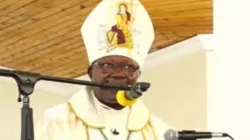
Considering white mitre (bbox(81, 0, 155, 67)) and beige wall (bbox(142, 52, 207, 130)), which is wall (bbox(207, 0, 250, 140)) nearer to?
white mitre (bbox(81, 0, 155, 67))

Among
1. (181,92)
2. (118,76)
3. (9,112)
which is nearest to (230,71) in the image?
(118,76)

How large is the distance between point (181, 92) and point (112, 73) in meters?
2.06

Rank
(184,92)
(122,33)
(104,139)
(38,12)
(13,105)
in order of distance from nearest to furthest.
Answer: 1. (104,139)
2. (122,33)
3. (38,12)
4. (184,92)
5. (13,105)

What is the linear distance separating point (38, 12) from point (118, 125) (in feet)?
5.39

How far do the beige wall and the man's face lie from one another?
5.85 feet

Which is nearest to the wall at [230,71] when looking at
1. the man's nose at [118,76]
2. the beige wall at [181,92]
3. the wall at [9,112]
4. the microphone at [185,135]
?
the microphone at [185,135]

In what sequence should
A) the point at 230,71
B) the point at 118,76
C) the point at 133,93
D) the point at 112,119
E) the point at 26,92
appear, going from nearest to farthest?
the point at 26,92
the point at 133,93
the point at 230,71
the point at 118,76
the point at 112,119

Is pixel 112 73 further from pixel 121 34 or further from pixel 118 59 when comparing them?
pixel 121 34

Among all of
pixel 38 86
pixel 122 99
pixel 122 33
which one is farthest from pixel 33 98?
pixel 122 99

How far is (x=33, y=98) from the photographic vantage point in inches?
188

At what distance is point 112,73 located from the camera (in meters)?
1.99

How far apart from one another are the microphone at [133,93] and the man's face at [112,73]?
0.91 feet

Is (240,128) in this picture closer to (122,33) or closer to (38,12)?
(122,33)

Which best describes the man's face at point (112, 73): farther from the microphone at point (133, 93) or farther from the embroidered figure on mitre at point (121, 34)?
the microphone at point (133, 93)
